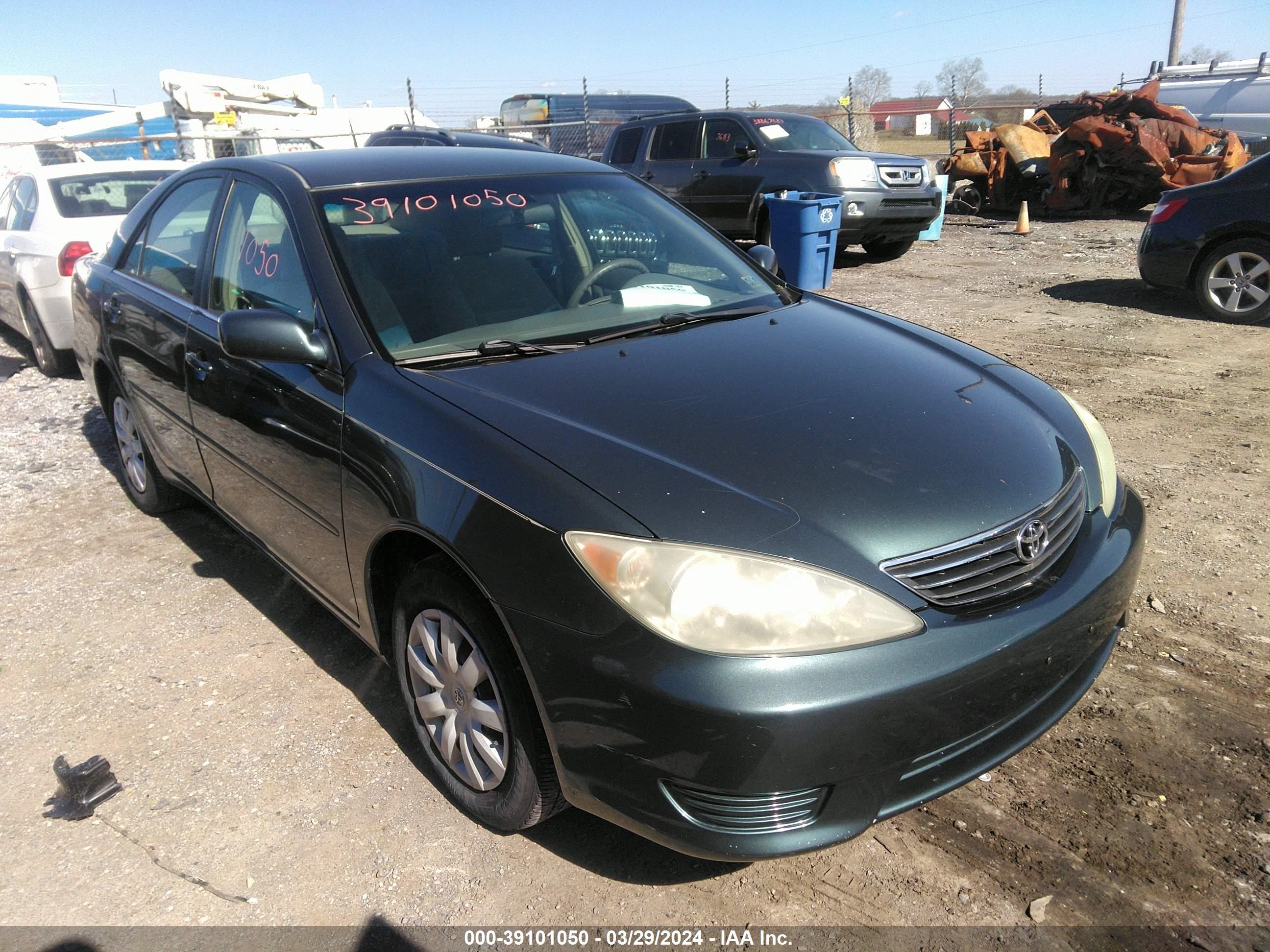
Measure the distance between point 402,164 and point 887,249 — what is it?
9.78 m

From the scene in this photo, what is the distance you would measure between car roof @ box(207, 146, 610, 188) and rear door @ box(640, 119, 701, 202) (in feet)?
27.7

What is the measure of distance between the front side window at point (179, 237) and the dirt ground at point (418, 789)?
1.27m

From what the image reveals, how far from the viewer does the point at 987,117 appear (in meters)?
40.5

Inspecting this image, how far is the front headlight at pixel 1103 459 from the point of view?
8.82 ft

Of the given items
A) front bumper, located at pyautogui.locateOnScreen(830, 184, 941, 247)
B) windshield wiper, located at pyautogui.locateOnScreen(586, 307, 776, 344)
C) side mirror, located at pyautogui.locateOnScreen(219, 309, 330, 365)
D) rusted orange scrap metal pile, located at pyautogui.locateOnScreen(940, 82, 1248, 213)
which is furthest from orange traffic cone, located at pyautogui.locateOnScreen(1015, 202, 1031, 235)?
side mirror, located at pyautogui.locateOnScreen(219, 309, 330, 365)

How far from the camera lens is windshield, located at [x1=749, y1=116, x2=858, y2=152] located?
37.7ft

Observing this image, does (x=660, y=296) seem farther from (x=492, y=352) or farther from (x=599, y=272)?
(x=492, y=352)

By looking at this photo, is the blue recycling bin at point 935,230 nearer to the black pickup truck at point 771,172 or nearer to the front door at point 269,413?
the black pickup truck at point 771,172

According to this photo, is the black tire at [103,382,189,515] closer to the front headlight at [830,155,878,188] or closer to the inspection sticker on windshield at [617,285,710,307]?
the inspection sticker on windshield at [617,285,710,307]

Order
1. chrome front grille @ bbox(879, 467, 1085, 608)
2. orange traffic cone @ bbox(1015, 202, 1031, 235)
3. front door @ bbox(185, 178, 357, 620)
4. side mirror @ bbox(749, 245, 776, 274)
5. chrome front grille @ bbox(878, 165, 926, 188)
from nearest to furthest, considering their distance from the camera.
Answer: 1. chrome front grille @ bbox(879, 467, 1085, 608)
2. front door @ bbox(185, 178, 357, 620)
3. side mirror @ bbox(749, 245, 776, 274)
4. chrome front grille @ bbox(878, 165, 926, 188)
5. orange traffic cone @ bbox(1015, 202, 1031, 235)

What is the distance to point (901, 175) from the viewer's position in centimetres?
1112

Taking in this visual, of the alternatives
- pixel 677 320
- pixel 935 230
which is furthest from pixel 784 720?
pixel 935 230

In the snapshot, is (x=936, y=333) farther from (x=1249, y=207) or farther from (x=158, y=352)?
(x=1249, y=207)

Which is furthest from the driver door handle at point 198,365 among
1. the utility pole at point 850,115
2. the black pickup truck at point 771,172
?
the utility pole at point 850,115
